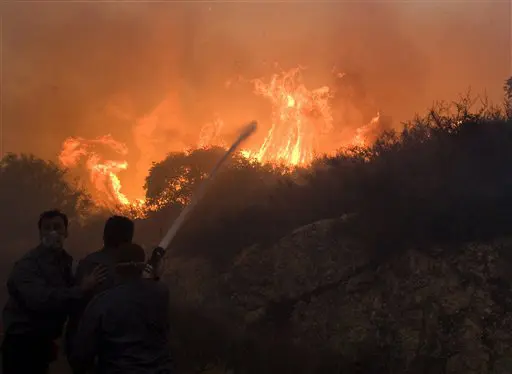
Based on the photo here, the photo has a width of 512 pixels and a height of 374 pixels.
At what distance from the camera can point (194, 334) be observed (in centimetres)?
986

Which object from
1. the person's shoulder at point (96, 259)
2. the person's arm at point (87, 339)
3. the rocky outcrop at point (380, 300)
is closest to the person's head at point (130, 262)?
the person's arm at point (87, 339)

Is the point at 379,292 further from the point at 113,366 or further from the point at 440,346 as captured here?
the point at 113,366

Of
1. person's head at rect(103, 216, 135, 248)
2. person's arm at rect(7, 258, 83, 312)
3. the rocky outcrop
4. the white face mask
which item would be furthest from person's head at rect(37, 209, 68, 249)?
the rocky outcrop

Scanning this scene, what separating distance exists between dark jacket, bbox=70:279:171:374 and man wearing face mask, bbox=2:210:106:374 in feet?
1.82

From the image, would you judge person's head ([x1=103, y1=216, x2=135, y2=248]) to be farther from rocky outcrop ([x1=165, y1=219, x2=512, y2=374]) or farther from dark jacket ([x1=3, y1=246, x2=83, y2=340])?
rocky outcrop ([x1=165, y1=219, x2=512, y2=374])

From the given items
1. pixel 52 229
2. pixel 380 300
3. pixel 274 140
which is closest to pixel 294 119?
pixel 274 140

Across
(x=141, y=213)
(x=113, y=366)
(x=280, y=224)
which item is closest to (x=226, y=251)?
(x=280, y=224)

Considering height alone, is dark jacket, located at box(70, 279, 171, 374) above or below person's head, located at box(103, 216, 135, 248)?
below

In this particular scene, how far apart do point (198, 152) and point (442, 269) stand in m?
26.6

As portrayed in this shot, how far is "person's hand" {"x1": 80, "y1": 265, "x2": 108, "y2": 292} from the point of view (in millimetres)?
3656

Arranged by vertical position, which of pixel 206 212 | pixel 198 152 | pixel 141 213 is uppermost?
pixel 198 152

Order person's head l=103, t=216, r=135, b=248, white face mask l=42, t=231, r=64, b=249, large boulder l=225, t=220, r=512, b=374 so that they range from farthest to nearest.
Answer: large boulder l=225, t=220, r=512, b=374
white face mask l=42, t=231, r=64, b=249
person's head l=103, t=216, r=135, b=248

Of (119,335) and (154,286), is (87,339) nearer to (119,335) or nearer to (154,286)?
(119,335)

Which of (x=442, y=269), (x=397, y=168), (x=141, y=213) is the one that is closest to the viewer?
(x=442, y=269)
